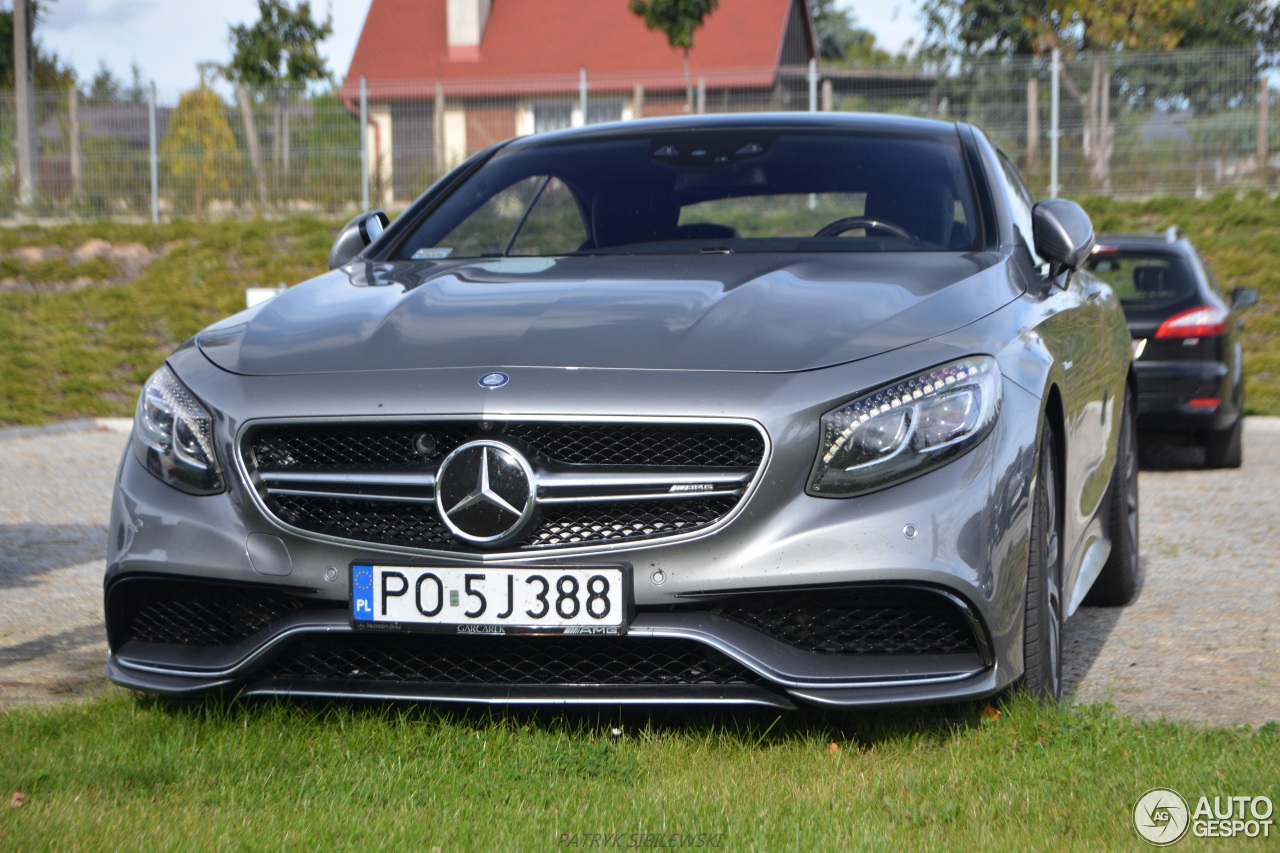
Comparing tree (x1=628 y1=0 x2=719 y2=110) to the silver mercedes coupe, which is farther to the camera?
tree (x1=628 y1=0 x2=719 y2=110)

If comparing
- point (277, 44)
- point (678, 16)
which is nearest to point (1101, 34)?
point (678, 16)

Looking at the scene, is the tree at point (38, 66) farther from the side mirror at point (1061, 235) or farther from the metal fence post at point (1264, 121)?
the side mirror at point (1061, 235)

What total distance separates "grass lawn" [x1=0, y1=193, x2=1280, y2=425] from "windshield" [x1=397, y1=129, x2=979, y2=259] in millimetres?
7867

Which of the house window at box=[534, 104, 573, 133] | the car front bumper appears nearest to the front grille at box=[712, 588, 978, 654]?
the car front bumper

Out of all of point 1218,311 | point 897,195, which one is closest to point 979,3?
point 1218,311

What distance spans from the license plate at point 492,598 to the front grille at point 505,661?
55 mm

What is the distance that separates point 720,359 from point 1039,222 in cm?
154

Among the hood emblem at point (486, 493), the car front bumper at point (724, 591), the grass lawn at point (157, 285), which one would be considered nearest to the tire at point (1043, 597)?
the car front bumper at point (724, 591)

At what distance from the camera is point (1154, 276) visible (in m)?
9.73

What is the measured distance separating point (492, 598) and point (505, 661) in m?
0.21

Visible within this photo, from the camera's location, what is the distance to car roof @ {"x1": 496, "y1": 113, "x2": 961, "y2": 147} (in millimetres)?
4832

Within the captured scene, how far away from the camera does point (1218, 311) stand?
9.38 meters

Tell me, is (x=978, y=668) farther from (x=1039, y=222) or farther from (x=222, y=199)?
(x=222, y=199)

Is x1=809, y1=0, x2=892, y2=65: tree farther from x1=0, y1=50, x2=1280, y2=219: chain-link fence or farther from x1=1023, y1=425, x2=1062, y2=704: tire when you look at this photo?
x1=1023, y1=425, x2=1062, y2=704: tire
